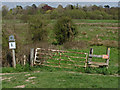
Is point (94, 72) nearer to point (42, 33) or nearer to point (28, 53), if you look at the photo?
point (28, 53)

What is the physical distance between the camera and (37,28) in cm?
2316

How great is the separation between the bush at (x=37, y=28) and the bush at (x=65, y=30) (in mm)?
2327

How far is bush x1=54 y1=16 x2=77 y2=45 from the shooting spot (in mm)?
21281

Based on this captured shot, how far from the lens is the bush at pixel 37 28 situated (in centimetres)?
2308

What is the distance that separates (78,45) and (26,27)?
671 cm

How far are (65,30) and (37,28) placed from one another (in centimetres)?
382

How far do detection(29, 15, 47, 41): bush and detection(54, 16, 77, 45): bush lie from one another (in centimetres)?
233

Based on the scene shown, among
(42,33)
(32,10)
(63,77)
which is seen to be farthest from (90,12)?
(63,77)

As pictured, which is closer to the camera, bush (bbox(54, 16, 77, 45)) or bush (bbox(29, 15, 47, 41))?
bush (bbox(54, 16, 77, 45))

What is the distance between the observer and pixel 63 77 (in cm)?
909

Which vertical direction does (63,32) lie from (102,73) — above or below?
A: above

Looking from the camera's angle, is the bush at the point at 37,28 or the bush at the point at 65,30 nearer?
the bush at the point at 65,30

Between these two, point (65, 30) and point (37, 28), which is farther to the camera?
point (37, 28)

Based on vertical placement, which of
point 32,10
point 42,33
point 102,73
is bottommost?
point 102,73
